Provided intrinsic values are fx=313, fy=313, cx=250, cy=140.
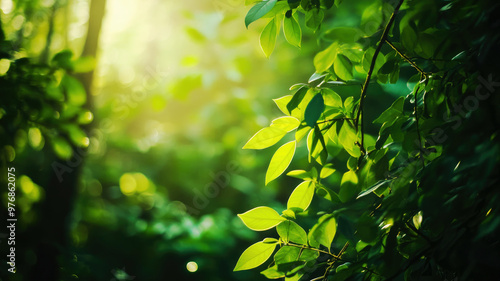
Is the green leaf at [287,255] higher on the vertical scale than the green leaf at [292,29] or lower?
lower

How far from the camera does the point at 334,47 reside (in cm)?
78

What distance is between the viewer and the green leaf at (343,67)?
78 centimetres

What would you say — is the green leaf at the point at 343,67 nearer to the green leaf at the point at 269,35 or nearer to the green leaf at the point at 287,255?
the green leaf at the point at 269,35

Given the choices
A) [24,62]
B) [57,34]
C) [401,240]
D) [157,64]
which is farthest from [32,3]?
[401,240]

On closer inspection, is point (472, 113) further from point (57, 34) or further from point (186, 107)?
point (186, 107)

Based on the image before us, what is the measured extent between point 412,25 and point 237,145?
10.00 feet

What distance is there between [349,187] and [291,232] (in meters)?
0.17

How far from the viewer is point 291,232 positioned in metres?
0.73

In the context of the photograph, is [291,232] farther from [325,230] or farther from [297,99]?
[297,99]
